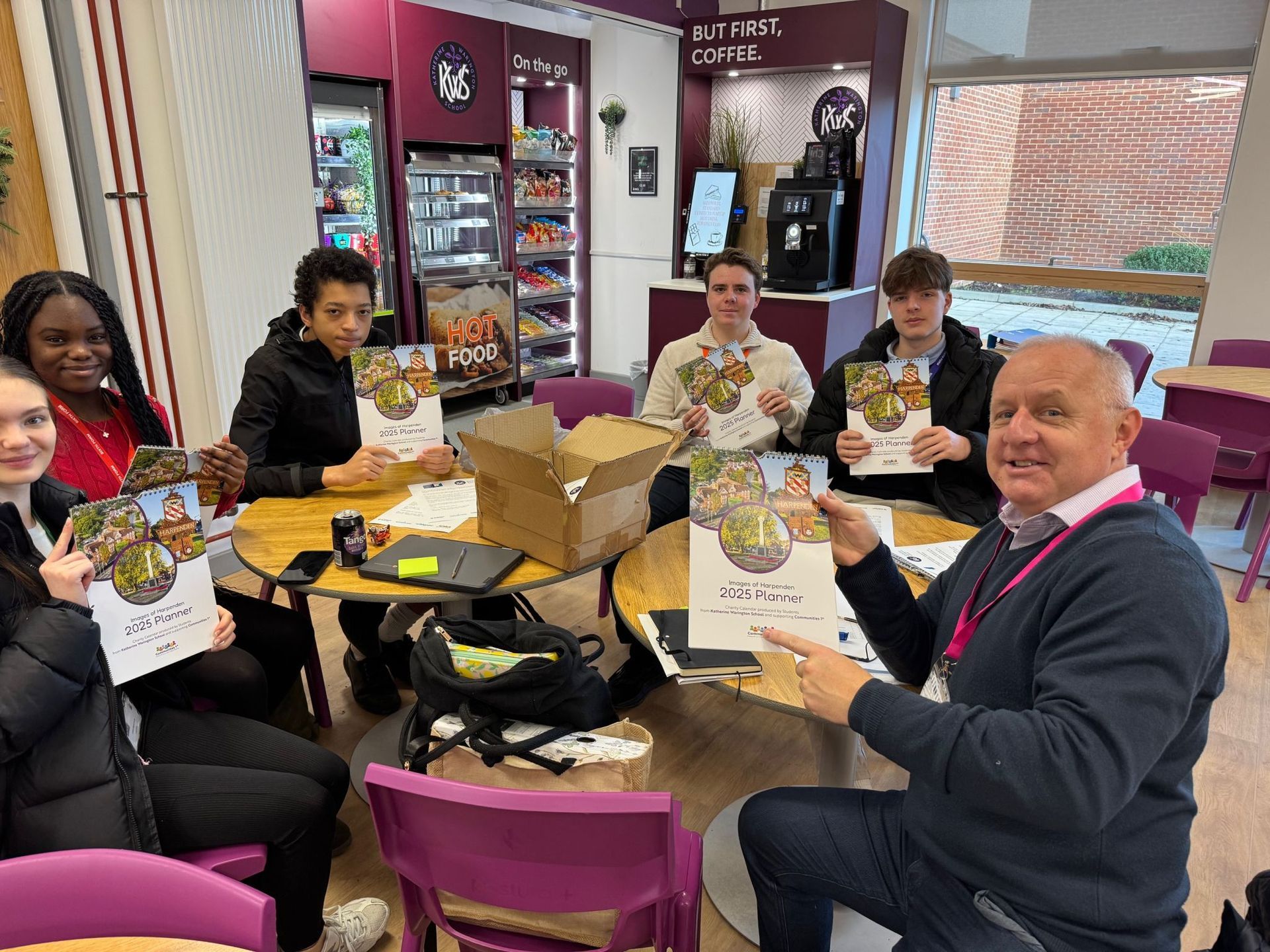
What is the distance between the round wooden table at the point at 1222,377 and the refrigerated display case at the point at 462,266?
4331mm

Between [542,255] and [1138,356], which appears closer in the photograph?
[1138,356]

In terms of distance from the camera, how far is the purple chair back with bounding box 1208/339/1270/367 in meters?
4.41

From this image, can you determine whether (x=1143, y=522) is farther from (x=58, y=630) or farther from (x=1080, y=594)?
(x=58, y=630)

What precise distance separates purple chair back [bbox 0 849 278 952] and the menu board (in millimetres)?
5386

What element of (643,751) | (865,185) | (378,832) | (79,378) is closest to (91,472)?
(79,378)

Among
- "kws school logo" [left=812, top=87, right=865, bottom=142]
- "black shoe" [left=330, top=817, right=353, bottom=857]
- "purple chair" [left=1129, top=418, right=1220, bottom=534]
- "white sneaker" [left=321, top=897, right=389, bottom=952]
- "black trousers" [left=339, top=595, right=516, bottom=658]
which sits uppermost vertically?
"kws school logo" [left=812, top=87, right=865, bottom=142]

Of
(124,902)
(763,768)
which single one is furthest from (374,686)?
(124,902)

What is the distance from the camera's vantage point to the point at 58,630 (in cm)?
138

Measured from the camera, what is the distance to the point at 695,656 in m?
1.62

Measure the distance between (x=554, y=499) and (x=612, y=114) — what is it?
547cm

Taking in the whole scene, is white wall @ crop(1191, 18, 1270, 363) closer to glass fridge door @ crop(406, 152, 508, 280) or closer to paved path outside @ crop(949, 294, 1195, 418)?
paved path outside @ crop(949, 294, 1195, 418)

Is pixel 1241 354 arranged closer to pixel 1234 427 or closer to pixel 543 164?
pixel 1234 427

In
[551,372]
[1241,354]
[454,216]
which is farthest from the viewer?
[551,372]

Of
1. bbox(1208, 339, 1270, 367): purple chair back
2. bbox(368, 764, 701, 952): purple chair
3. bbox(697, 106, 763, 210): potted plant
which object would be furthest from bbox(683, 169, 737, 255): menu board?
bbox(368, 764, 701, 952): purple chair
